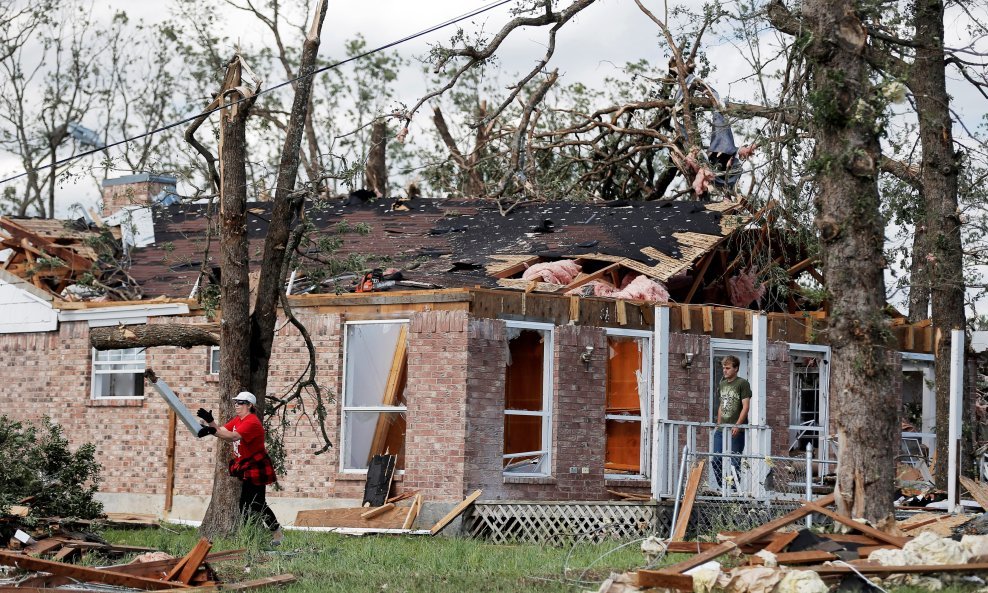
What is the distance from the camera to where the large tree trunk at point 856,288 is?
1209 centimetres

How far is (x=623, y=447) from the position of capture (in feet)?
59.5

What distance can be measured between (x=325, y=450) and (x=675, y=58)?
1188 cm

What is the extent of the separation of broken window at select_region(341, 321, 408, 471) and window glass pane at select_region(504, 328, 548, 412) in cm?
149

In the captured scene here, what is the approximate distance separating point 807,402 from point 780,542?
12.5 m

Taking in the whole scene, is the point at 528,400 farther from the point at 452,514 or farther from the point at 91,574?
the point at 91,574

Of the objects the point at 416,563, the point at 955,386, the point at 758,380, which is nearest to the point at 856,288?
the point at 416,563

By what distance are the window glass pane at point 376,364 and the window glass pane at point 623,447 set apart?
9.87ft

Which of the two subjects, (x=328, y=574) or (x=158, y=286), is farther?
(x=158, y=286)

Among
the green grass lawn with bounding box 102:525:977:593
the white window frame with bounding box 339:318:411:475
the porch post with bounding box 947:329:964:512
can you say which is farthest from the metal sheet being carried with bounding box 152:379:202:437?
the porch post with bounding box 947:329:964:512

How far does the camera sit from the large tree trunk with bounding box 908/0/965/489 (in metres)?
19.9

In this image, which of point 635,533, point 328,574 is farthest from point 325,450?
point 328,574

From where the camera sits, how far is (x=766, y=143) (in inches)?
538

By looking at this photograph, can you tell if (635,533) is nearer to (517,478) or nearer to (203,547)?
(517,478)

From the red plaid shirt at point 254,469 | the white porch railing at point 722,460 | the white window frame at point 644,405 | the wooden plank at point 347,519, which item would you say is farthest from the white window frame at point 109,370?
the white porch railing at point 722,460
